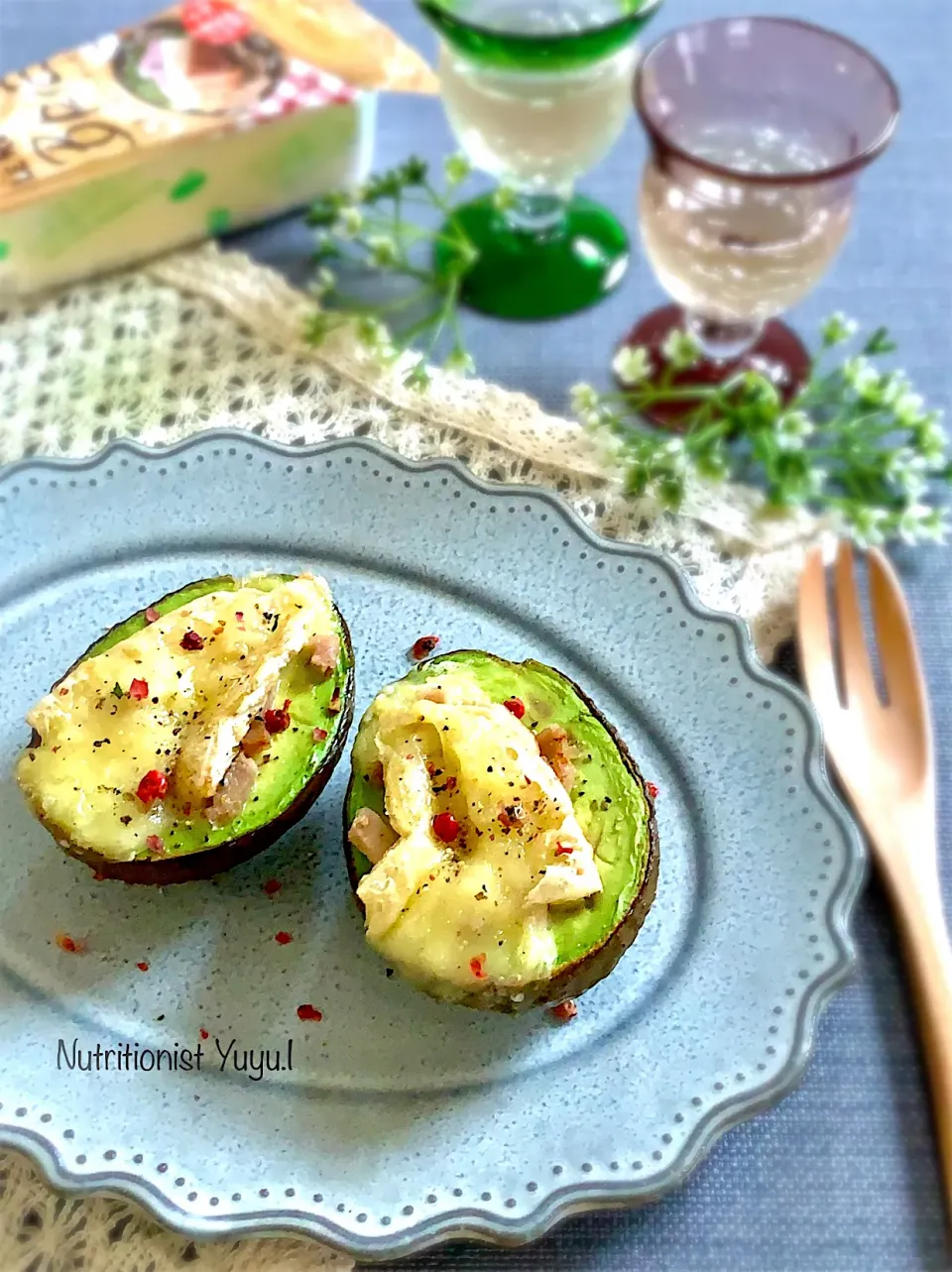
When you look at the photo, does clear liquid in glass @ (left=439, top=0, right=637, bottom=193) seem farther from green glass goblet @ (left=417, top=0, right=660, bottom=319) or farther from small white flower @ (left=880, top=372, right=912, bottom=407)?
small white flower @ (left=880, top=372, right=912, bottom=407)

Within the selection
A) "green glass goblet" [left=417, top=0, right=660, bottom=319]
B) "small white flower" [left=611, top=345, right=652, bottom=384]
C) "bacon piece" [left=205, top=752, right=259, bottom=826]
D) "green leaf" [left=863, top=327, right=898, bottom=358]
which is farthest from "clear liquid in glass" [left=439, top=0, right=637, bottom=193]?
"bacon piece" [left=205, top=752, right=259, bottom=826]

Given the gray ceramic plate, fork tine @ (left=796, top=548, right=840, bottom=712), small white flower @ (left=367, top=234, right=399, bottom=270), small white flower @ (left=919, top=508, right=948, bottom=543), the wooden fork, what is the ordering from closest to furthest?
the gray ceramic plate, the wooden fork, fork tine @ (left=796, top=548, right=840, bottom=712), small white flower @ (left=919, top=508, right=948, bottom=543), small white flower @ (left=367, top=234, right=399, bottom=270)

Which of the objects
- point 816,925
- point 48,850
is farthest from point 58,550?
point 816,925

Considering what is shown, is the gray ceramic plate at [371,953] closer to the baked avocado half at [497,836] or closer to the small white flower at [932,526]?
the baked avocado half at [497,836]

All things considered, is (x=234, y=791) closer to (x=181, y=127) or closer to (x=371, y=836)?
(x=371, y=836)


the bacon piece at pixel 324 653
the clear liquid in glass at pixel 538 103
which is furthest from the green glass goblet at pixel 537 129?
the bacon piece at pixel 324 653

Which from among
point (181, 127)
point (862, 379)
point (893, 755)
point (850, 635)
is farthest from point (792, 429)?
point (181, 127)
